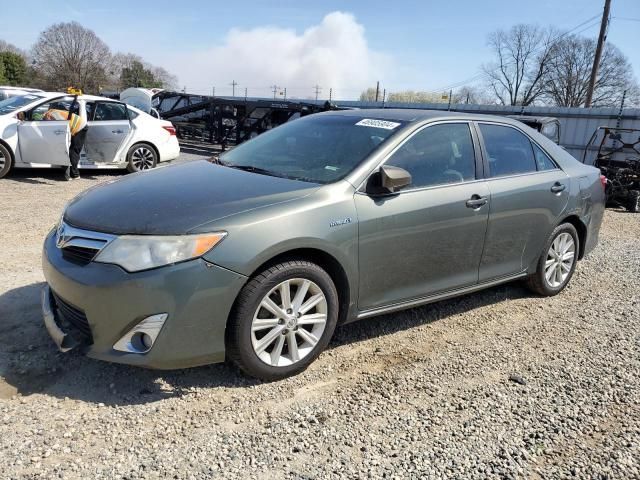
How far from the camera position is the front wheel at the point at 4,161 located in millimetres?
8969

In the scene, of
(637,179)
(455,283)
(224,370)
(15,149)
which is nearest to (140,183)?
(224,370)

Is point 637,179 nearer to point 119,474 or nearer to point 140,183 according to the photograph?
point 140,183

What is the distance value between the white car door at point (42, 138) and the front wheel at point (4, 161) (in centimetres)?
21

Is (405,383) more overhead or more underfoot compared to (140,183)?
more underfoot

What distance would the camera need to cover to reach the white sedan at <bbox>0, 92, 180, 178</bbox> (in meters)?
8.99

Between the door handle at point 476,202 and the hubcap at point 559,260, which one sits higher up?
the door handle at point 476,202

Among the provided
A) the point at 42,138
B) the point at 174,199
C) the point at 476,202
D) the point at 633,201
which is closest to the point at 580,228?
the point at 476,202

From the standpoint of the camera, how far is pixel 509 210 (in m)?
4.11

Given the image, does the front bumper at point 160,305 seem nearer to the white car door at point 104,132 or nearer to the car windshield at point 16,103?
the car windshield at point 16,103

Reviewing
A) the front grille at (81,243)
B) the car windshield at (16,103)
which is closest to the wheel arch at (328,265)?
the front grille at (81,243)

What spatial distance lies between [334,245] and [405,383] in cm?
97

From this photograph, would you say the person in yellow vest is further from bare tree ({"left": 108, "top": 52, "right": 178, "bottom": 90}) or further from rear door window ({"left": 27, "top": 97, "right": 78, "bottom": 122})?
bare tree ({"left": 108, "top": 52, "right": 178, "bottom": 90})

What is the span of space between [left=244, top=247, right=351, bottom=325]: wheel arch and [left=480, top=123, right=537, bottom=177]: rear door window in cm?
164

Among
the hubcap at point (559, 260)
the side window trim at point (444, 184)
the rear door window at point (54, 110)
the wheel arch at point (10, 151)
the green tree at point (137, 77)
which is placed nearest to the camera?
the side window trim at point (444, 184)
